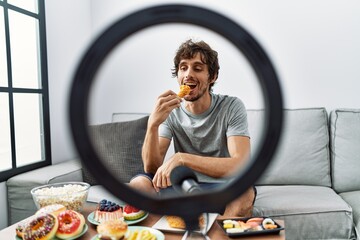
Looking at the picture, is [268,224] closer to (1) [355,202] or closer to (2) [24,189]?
(1) [355,202]

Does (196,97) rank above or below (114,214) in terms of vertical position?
above

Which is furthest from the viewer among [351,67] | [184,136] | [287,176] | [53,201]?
[351,67]

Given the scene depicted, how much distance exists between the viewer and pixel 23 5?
1913 millimetres

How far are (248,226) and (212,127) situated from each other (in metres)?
0.51

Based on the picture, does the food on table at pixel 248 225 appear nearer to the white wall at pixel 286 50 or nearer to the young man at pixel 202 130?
the young man at pixel 202 130

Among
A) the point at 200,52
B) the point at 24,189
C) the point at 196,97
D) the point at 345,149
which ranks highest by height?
the point at 200,52

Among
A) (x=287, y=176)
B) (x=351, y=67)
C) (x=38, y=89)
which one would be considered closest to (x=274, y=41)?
(x=351, y=67)

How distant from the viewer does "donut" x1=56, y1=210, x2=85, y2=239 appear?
39.8 inches

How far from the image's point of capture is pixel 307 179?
190cm

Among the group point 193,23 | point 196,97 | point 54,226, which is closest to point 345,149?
point 196,97

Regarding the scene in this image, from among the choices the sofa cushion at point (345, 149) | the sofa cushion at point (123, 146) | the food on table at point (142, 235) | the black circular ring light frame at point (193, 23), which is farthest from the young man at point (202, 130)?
the black circular ring light frame at point (193, 23)

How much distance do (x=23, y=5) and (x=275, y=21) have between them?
150cm

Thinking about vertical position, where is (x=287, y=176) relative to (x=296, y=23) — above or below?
below

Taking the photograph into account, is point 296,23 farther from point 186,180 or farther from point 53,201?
point 186,180
